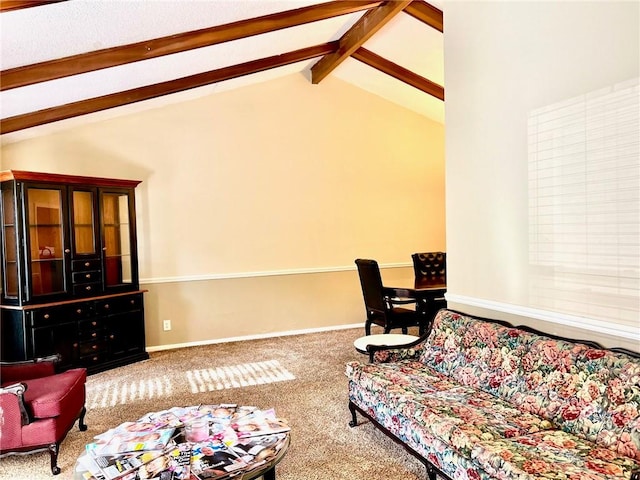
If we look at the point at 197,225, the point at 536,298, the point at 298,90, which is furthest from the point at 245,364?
the point at 298,90

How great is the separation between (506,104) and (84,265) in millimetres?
4012

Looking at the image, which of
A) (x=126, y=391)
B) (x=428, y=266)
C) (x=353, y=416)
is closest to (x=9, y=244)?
(x=126, y=391)

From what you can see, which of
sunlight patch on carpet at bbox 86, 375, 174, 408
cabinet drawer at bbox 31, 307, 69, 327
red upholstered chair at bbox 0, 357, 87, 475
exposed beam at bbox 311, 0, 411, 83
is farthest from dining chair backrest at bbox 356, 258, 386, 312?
cabinet drawer at bbox 31, 307, 69, 327

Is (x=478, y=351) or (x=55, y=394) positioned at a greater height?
(x=478, y=351)

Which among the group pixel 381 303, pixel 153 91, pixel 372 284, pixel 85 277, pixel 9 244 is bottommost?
pixel 381 303

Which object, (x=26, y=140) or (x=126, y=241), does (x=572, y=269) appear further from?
(x=26, y=140)

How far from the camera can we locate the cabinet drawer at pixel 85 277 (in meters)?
4.23

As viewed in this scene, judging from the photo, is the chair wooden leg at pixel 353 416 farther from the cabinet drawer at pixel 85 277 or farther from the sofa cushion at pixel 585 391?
the cabinet drawer at pixel 85 277

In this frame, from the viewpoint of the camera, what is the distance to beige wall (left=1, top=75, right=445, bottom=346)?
5.11 metres

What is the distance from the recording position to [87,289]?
4320 millimetres

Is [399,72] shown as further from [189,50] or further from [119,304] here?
[119,304]

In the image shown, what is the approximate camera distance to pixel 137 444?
196cm

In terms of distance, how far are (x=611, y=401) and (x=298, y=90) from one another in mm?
5128

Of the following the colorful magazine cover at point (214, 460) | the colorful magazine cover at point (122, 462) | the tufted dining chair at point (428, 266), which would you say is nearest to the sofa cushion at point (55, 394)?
the colorful magazine cover at point (122, 462)
